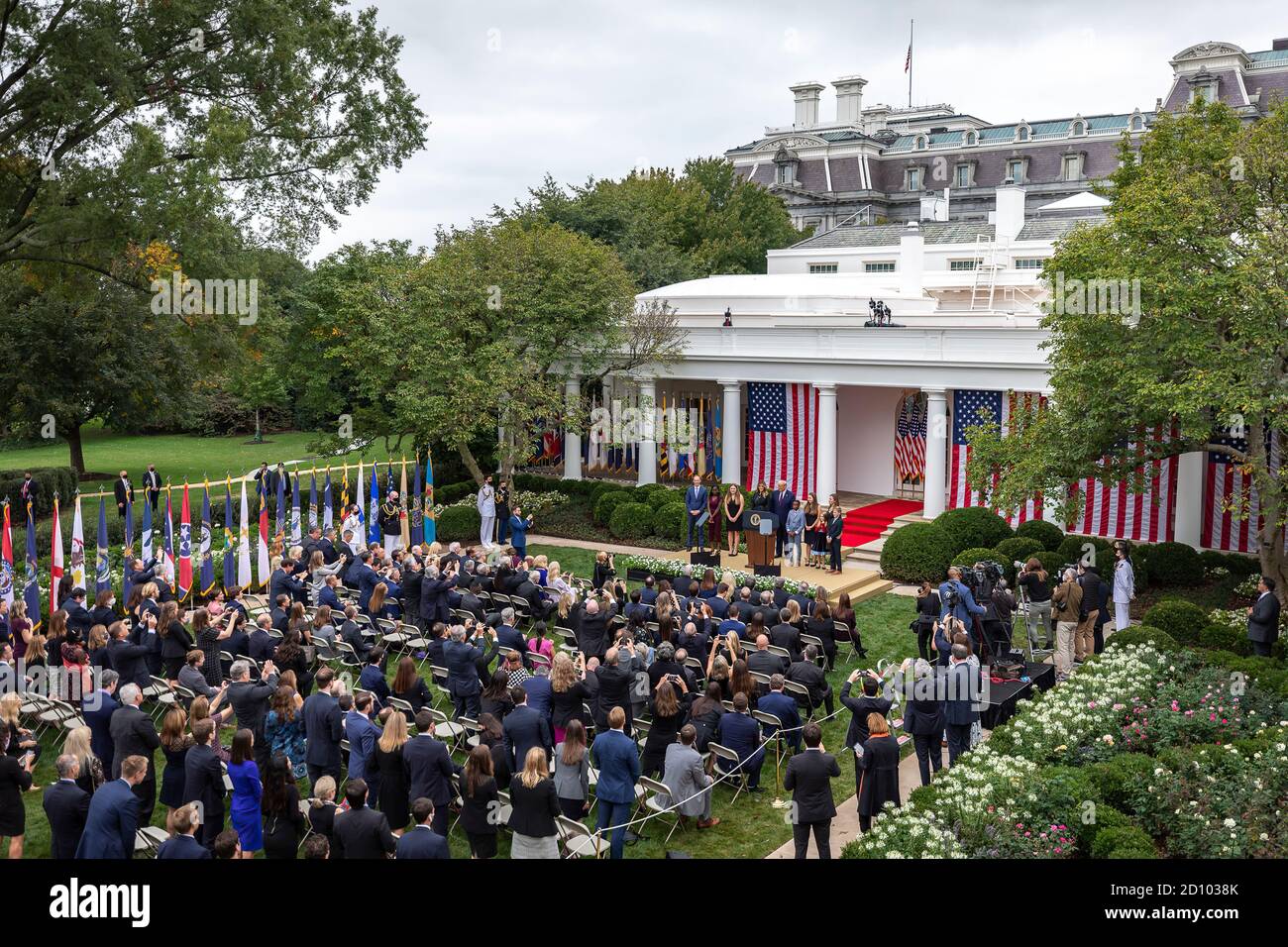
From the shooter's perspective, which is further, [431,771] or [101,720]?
[101,720]

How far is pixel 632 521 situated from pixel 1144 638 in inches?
593

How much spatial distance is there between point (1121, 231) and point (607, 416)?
59.7 feet

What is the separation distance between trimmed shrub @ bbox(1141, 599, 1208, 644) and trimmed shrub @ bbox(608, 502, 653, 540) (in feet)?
45.4

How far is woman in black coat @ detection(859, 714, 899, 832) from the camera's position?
12148mm

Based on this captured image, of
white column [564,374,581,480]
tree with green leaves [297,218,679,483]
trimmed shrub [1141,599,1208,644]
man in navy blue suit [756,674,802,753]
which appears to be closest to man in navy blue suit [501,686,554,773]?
man in navy blue suit [756,674,802,753]

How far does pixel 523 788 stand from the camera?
33.8ft

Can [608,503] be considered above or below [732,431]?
below

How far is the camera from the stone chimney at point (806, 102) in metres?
103

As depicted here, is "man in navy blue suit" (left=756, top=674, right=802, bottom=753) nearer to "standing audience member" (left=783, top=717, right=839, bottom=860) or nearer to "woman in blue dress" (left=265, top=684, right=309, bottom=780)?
"standing audience member" (left=783, top=717, right=839, bottom=860)

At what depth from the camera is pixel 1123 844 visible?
10695 millimetres

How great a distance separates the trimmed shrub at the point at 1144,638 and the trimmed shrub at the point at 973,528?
737cm

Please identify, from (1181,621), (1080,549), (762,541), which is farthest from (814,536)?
(1181,621)

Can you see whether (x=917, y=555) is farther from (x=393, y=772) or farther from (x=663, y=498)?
(x=393, y=772)
